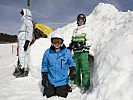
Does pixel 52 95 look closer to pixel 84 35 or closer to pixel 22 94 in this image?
pixel 22 94

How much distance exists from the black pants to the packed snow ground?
123 mm

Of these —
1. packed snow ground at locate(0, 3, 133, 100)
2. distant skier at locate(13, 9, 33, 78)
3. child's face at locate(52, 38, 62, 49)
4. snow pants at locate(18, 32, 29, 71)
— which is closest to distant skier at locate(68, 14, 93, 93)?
packed snow ground at locate(0, 3, 133, 100)

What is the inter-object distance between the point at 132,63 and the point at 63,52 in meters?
1.87

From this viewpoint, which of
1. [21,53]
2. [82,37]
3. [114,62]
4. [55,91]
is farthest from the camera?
[21,53]

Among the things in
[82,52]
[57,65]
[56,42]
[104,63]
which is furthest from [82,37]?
[104,63]

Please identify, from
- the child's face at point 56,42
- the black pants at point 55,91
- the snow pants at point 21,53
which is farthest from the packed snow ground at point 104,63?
the child's face at point 56,42

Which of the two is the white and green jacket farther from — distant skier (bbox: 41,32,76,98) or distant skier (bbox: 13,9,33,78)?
distant skier (bbox: 13,9,33,78)

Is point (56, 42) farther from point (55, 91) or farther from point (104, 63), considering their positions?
point (104, 63)

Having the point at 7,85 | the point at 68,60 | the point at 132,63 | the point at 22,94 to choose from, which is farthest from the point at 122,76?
the point at 7,85

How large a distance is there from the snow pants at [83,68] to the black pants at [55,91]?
0.49 meters

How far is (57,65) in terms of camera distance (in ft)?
17.8

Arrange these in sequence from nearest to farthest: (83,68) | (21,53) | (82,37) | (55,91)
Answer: (55,91), (83,68), (82,37), (21,53)

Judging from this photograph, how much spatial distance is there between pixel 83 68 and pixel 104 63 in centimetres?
93

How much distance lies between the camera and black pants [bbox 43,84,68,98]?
5188 mm
